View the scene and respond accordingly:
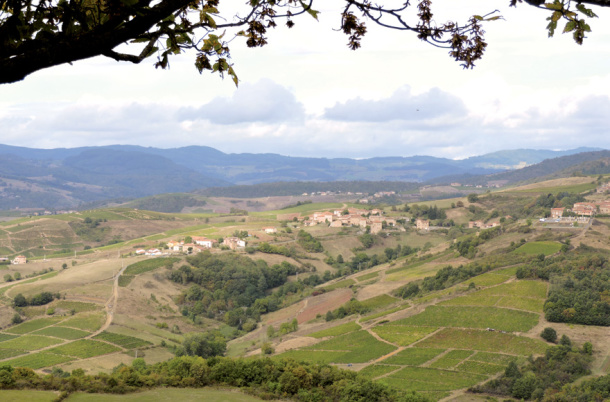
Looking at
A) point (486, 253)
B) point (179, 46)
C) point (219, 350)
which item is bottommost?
point (219, 350)

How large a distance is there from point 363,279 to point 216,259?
23.2 m

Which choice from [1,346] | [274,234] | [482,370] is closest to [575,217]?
[274,234]

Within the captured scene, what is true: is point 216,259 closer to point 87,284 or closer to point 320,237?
point 87,284

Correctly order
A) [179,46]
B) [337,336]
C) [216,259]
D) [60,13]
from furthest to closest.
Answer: [216,259] < [337,336] < [179,46] < [60,13]

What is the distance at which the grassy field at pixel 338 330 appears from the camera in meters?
53.8

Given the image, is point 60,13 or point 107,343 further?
point 107,343

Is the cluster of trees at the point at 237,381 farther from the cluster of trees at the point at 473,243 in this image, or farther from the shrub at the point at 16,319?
the cluster of trees at the point at 473,243

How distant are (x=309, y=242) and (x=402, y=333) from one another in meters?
57.5

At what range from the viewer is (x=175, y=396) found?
80.3 ft

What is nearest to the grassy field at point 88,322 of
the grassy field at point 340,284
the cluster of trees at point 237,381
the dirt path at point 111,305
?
the dirt path at point 111,305

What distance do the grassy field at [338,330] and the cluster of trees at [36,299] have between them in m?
32.5

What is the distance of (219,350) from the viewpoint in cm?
5369

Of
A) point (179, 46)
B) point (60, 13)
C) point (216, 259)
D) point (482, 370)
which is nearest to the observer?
point (60, 13)

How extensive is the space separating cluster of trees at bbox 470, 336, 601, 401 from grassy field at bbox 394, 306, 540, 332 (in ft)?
21.2
